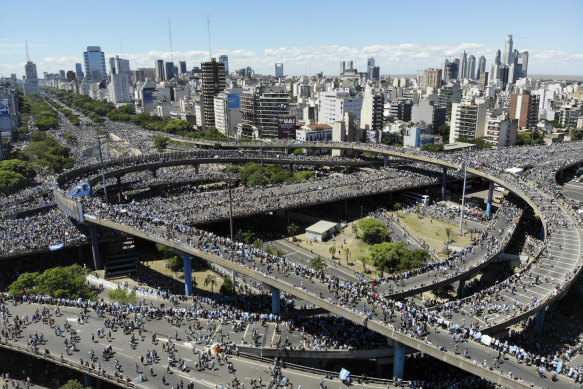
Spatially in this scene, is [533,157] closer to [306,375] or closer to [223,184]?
[223,184]

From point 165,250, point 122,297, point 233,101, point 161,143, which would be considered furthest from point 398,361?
point 233,101

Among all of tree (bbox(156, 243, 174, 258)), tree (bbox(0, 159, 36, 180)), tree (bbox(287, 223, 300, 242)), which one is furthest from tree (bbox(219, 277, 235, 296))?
tree (bbox(0, 159, 36, 180))

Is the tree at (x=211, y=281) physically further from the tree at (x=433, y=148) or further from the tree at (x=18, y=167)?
the tree at (x=433, y=148)

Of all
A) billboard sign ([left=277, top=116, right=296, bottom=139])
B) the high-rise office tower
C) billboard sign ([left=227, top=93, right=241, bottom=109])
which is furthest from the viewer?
the high-rise office tower

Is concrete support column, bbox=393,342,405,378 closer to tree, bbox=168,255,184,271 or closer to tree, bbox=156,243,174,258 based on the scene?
tree, bbox=168,255,184,271

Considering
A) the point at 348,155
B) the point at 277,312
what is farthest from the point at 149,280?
the point at 348,155

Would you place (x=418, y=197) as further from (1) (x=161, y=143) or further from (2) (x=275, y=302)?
(1) (x=161, y=143)

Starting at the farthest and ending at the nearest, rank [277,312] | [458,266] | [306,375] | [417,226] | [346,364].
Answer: [417,226], [458,266], [277,312], [346,364], [306,375]
